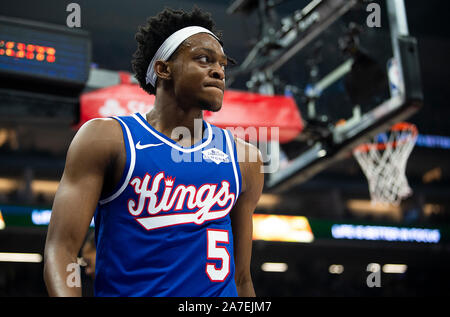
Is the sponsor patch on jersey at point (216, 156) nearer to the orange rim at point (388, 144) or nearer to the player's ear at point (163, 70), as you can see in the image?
the player's ear at point (163, 70)

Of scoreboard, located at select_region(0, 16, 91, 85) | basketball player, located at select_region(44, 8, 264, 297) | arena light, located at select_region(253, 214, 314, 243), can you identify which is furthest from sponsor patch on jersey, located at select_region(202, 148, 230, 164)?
arena light, located at select_region(253, 214, 314, 243)

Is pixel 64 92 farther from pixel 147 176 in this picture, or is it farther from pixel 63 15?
pixel 147 176

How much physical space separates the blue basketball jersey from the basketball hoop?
565cm

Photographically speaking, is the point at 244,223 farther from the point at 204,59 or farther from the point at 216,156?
the point at 204,59

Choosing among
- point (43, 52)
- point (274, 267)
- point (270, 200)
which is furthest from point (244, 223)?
point (270, 200)

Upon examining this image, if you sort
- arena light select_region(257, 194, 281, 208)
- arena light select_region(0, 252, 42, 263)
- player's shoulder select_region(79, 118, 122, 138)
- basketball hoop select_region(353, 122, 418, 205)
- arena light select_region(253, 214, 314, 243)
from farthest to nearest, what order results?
arena light select_region(257, 194, 281, 208) < arena light select_region(0, 252, 42, 263) < arena light select_region(253, 214, 314, 243) < basketball hoop select_region(353, 122, 418, 205) < player's shoulder select_region(79, 118, 122, 138)

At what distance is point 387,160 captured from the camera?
26.7 feet

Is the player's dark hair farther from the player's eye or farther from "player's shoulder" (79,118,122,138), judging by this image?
"player's shoulder" (79,118,122,138)

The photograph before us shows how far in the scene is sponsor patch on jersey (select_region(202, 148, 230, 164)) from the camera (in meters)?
1.98

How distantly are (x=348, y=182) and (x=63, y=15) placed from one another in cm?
1489

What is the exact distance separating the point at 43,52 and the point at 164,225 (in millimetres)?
3555

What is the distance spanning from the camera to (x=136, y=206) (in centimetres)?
180

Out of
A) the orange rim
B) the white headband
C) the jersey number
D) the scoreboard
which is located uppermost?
the orange rim

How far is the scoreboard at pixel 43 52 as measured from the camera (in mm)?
4625
